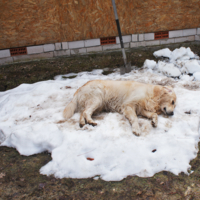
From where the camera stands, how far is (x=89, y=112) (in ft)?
11.2

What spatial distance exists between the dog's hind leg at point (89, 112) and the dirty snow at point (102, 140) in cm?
11

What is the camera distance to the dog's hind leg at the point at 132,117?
295cm

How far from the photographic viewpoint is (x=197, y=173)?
7.50ft

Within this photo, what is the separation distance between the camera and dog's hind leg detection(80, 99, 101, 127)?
10.5 feet

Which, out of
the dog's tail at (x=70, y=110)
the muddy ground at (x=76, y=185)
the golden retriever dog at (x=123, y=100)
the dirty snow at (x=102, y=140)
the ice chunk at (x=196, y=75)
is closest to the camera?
the muddy ground at (x=76, y=185)

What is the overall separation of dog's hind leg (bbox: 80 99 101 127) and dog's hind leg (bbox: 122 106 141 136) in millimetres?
543

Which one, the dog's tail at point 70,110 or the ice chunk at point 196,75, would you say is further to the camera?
the ice chunk at point 196,75

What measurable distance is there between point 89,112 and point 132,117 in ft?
2.62

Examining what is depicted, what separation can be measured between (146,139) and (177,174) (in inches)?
26.7

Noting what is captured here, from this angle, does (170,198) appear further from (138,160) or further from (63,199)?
(63,199)

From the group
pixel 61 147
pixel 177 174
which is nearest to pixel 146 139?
pixel 177 174

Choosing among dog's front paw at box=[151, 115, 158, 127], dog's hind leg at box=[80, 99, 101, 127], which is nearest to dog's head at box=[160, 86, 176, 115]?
dog's front paw at box=[151, 115, 158, 127]

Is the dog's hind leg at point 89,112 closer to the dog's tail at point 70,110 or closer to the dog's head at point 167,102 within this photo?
the dog's tail at point 70,110

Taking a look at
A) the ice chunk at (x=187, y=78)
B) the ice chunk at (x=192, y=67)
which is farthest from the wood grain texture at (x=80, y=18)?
the ice chunk at (x=187, y=78)
